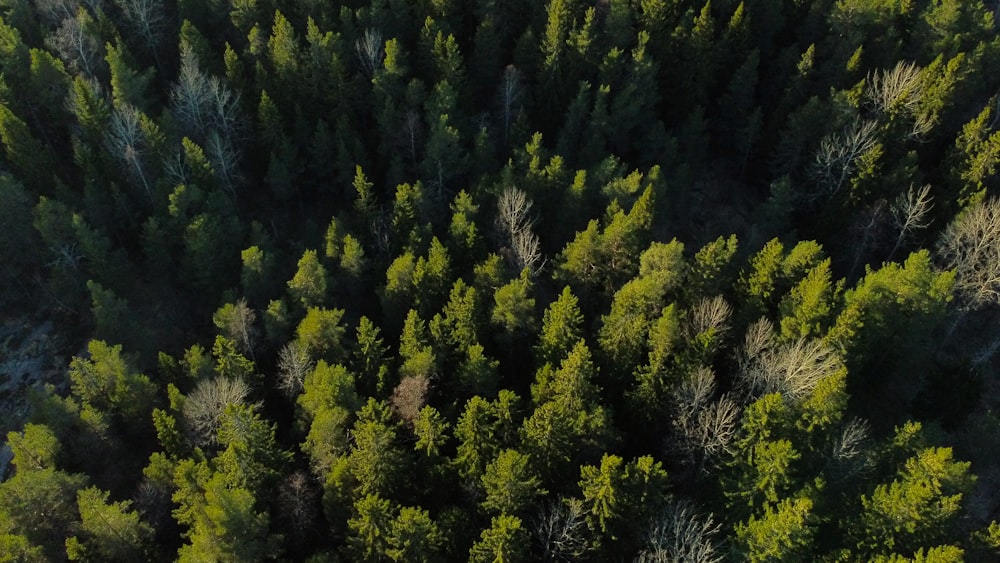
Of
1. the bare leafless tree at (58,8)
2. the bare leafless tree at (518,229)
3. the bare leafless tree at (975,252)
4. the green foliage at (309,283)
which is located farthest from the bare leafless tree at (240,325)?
the bare leafless tree at (975,252)

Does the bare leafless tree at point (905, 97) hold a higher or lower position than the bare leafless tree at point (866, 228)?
higher

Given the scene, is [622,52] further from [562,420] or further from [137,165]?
[137,165]

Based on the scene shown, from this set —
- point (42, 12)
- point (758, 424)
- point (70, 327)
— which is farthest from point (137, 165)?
Answer: point (758, 424)

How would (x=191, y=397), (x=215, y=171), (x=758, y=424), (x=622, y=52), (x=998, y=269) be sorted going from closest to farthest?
(x=758, y=424), (x=191, y=397), (x=998, y=269), (x=215, y=171), (x=622, y=52)

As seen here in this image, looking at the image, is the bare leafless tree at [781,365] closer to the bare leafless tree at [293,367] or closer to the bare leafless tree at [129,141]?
the bare leafless tree at [293,367]

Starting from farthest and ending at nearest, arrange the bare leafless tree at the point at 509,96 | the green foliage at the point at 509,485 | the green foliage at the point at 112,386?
1. the bare leafless tree at the point at 509,96
2. the green foliage at the point at 112,386
3. the green foliage at the point at 509,485

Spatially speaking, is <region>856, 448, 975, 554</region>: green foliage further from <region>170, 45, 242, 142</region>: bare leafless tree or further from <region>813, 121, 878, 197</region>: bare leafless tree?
<region>170, 45, 242, 142</region>: bare leafless tree
